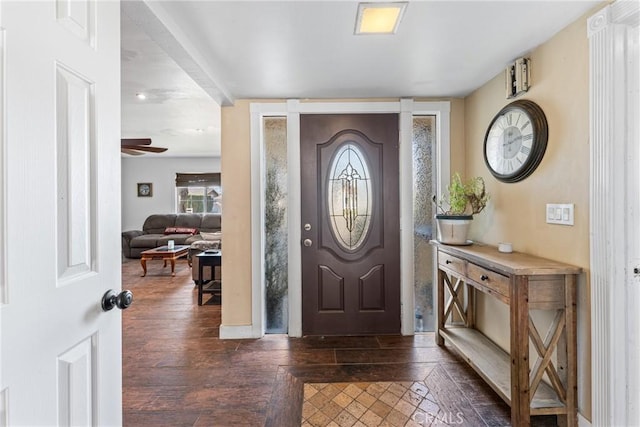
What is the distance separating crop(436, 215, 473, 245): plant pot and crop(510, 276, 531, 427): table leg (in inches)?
32.4

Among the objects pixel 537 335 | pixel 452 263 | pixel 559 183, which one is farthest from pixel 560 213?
pixel 452 263

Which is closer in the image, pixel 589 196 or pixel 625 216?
pixel 625 216

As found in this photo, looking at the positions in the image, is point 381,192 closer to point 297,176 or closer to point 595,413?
point 297,176

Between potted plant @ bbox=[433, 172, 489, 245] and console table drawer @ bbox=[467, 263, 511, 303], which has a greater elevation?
potted plant @ bbox=[433, 172, 489, 245]

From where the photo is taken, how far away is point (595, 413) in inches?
62.2

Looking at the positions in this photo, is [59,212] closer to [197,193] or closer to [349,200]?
[349,200]

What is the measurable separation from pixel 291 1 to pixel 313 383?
2.28 m

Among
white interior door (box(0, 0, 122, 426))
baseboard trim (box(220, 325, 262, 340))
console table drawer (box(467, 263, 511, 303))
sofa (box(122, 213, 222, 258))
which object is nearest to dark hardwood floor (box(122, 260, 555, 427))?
baseboard trim (box(220, 325, 262, 340))

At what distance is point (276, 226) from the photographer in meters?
3.12

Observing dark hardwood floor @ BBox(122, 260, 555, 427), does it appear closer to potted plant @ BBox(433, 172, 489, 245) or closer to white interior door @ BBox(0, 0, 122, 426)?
potted plant @ BBox(433, 172, 489, 245)

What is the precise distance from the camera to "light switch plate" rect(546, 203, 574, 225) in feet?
5.76

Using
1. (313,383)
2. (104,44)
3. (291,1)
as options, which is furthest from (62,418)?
(291,1)

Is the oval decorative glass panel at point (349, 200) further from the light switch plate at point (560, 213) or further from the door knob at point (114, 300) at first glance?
the door knob at point (114, 300)

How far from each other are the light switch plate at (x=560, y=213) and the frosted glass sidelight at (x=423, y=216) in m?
1.22
